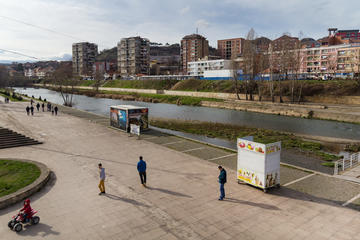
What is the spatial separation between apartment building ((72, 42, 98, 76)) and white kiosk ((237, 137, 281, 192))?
190 meters

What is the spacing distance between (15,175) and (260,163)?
37.2ft

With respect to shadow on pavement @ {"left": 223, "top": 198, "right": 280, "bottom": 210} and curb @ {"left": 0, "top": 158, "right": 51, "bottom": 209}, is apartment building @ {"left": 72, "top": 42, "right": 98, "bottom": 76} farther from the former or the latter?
shadow on pavement @ {"left": 223, "top": 198, "right": 280, "bottom": 210}

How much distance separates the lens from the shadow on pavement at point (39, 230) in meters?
8.00

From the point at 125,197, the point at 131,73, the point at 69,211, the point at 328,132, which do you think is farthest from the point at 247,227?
the point at 131,73

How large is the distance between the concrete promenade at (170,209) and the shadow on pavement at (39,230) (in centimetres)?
3

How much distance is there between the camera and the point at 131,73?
148500mm

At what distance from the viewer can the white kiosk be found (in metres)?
11.0

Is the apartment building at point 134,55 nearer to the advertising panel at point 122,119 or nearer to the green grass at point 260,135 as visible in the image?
the green grass at point 260,135

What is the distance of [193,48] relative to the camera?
140 metres

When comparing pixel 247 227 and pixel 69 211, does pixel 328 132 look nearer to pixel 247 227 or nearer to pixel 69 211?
pixel 247 227

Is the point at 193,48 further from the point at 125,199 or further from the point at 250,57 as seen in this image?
the point at 125,199

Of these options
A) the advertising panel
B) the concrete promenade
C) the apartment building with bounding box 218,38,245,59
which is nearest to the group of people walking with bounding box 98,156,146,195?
the concrete promenade

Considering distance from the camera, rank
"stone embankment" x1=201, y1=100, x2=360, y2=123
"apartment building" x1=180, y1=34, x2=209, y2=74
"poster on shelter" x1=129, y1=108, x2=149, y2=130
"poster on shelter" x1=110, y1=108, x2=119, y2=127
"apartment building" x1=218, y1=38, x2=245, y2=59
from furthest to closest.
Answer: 1. "apartment building" x1=218, y1=38, x2=245, y2=59
2. "apartment building" x1=180, y1=34, x2=209, y2=74
3. "stone embankment" x1=201, y1=100, x2=360, y2=123
4. "poster on shelter" x1=110, y1=108, x2=119, y2=127
5. "poster on shelter" x1=129, y1=108, x2=149, y2=130

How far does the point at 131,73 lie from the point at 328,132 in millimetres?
129472
